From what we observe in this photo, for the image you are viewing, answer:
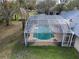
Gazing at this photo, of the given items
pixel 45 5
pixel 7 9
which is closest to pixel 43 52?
pixel 7 9

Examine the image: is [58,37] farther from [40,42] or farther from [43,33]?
[40,42]

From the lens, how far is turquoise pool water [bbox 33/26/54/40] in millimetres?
9659

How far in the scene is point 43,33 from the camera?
9.58 meters

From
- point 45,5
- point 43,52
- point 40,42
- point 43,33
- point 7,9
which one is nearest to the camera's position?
point 43,52

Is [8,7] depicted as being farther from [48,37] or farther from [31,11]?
[48,37]

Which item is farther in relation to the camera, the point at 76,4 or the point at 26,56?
the point at 76,4

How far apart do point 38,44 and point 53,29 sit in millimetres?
1585

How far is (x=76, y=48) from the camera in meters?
9.24

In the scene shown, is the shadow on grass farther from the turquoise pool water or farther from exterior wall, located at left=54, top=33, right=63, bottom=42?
the turquoise pool water

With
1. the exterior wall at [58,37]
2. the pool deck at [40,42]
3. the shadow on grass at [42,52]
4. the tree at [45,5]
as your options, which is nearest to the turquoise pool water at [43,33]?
the pool deck at [40,42]

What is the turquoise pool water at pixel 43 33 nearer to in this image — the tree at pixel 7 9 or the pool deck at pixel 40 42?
the pool deck at pixel 40 42

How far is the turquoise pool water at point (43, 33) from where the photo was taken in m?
9.66

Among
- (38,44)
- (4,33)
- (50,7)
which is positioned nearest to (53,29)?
(38,44)

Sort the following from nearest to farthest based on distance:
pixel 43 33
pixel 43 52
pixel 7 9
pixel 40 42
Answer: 1. pixel 43 52
2. pixel 43 33
3. pixel 40 42
4. pixel 7 9
